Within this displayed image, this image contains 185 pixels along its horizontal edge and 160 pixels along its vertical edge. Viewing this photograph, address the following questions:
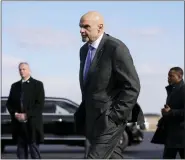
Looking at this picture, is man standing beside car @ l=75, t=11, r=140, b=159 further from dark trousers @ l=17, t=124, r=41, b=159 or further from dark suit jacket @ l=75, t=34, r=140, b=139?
dark trousers @ l=17, t=124, r=41, b=159

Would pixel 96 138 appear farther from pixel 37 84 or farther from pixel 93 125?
pixel 37 84

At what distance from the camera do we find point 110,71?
624 cm

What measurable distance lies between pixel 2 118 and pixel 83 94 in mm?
12630

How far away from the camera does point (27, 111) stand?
38.0 ft

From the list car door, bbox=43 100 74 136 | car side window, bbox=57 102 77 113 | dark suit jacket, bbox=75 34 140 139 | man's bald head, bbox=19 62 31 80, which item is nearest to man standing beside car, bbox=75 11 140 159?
dark suit jacket, bbox=75 34 140 139

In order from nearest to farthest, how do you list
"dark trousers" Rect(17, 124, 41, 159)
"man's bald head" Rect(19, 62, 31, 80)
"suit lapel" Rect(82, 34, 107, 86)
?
"suit lapel" Rect(82, 34, 107, 86) < "man's bald head" Rect(19, 62, 31, 80) < "dark trousers" Rect(17, 124, 41, 159)

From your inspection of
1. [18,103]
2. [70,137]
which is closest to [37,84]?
[18,103]

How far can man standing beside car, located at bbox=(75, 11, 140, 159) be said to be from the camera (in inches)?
243

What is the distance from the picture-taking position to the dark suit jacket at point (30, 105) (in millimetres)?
11602

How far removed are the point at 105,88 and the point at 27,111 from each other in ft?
17.9

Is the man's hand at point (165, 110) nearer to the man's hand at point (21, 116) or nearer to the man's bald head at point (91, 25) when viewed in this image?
the man's hand at point (21, 116)

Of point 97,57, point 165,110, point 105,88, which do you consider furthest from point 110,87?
point 165,110

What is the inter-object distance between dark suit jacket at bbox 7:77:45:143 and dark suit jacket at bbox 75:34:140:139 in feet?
17.6

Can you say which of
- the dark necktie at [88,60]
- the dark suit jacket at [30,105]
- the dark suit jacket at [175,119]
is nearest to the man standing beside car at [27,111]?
the dark suit jacket at [30,105]
